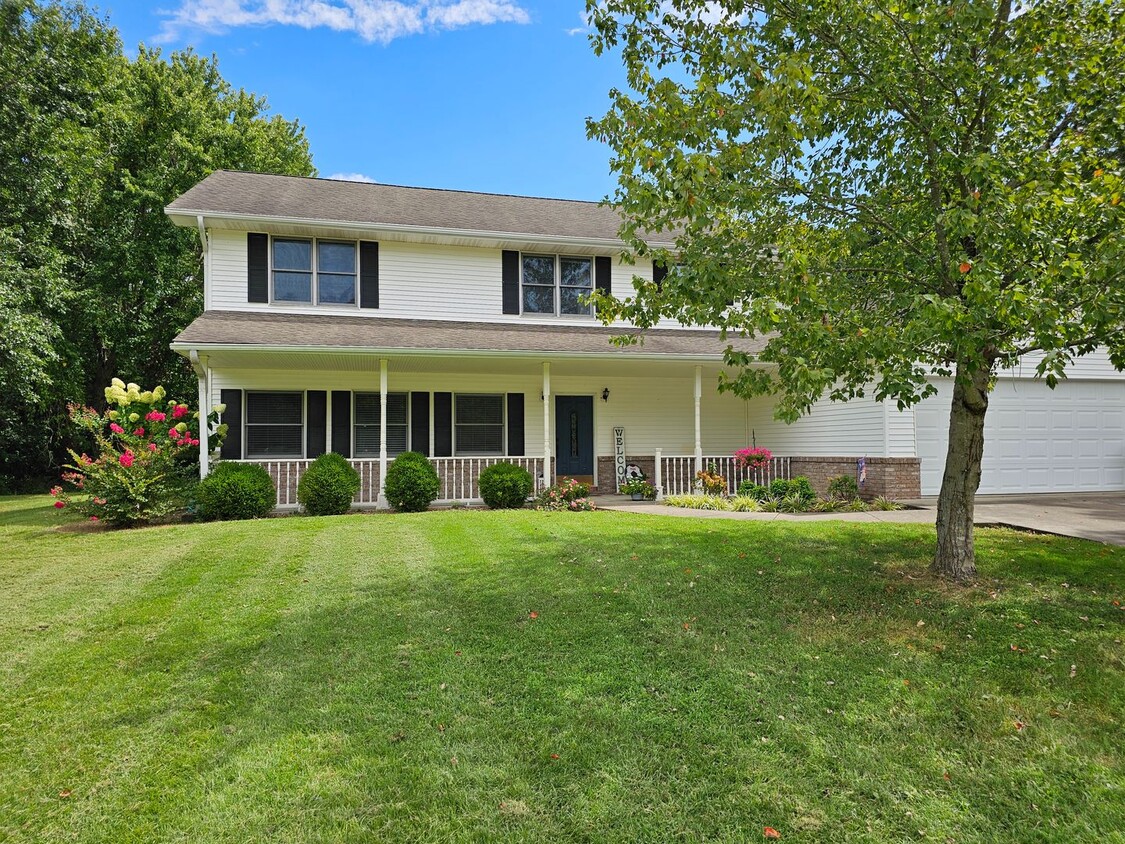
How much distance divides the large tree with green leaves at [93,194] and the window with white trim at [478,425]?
36.3ft

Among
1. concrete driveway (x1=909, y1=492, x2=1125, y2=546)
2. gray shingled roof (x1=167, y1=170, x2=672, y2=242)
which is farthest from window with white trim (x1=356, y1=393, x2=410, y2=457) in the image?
concrete driveway (x1=909, y1=492, x2=1125, y2=546)

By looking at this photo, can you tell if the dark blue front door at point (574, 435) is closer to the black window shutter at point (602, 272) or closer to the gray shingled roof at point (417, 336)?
the gray shingled roof at point (417, 336)

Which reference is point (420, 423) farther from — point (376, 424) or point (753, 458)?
point (753, 458)

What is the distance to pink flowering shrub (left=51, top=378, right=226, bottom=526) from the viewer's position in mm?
9531

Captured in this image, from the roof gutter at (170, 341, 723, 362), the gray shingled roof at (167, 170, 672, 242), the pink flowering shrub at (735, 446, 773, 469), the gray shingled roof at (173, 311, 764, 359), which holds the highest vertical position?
the gray shingled roof at (167, 170, 672, 242)

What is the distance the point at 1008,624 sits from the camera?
15.0 ft

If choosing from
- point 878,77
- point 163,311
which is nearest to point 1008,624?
point 878,77

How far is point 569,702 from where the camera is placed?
140 inches

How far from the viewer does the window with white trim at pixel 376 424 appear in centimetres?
1299

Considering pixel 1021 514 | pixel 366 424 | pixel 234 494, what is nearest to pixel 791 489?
pixel 1021 514

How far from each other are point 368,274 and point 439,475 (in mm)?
4547

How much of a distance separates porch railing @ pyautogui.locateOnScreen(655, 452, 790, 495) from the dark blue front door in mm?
1871

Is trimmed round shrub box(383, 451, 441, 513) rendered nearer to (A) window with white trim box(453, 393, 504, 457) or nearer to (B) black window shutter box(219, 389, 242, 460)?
(A) window with white trim box(453, 393, 504, 457)

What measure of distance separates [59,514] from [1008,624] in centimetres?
1476
